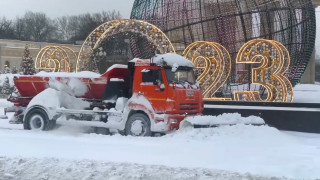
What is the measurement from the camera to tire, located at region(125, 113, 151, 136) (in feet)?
53.7

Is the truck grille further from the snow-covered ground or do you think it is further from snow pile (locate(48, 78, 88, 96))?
snow pile (locate(48, 78, 88, 96))

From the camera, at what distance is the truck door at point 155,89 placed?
16.2 metres

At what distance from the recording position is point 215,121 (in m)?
16.0

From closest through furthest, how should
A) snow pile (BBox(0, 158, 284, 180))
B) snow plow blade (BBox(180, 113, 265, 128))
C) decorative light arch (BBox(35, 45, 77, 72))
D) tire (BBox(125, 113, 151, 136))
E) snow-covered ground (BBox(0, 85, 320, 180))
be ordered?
1. snow pile (BBox(0, 158, 284, 180))
2. snow-covered ground (BBox(0, 85, 320, 180))
3. snow plow blade (BBox(180, 113, 265, 128))
4. tire (BBox(125, 113, 151, 136))
5. decorative light arch (BBox(35, 45, 77, 72))

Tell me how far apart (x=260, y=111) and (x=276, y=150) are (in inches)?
216

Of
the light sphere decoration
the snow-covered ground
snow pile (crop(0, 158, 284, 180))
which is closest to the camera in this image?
snow pile (crop(0, 158, 284, 180))

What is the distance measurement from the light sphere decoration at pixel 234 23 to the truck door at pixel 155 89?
1031cm

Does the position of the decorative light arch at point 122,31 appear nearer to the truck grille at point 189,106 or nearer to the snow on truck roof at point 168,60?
the snow on truck roof at point 168,60

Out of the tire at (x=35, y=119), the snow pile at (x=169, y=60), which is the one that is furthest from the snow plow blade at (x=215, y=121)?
the tire at (x=35, y=119)

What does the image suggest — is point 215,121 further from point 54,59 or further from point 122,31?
point 54,59

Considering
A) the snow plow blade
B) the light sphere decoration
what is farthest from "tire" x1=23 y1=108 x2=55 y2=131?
the light sphere decoration

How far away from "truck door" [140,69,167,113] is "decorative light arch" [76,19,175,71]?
7569mm

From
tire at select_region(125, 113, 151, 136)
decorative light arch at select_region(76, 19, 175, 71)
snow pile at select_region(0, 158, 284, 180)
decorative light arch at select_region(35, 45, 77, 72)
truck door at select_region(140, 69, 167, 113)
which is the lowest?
snow pile at select_region(0, 158, 284, 180)

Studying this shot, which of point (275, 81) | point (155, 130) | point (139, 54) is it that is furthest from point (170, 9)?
point (155, 130)
